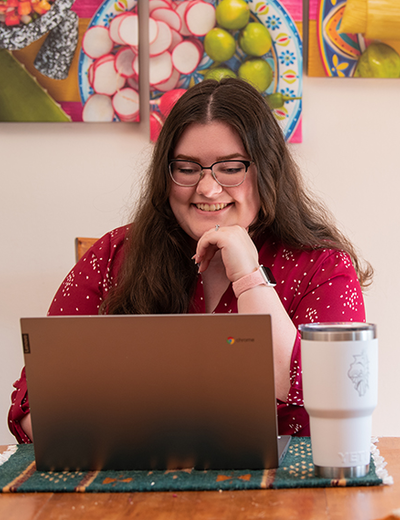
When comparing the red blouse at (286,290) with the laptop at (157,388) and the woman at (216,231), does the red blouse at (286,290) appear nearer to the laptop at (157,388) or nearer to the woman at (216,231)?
the woman at (216,231)

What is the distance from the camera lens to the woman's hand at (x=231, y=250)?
108 centimetres

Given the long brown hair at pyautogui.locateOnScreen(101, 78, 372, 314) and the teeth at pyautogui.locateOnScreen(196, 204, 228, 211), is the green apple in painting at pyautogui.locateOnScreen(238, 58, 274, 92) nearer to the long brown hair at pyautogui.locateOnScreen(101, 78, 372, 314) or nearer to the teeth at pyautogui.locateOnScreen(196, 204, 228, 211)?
the long brown hair at pyautogui.locateOnScreen(101, 78, 372, 314)

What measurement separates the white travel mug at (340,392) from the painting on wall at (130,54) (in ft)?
4.42

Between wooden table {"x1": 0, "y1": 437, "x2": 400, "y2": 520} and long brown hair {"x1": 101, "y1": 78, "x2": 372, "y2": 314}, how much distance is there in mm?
665

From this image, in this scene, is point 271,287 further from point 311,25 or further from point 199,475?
point 311,25

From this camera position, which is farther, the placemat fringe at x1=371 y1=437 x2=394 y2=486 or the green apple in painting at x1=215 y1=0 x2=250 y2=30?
the green apple in painting at x1=215 y1=0 x2=250 y2=30

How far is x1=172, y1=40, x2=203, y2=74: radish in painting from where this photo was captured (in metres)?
1.87

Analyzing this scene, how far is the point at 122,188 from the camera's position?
1940 mm

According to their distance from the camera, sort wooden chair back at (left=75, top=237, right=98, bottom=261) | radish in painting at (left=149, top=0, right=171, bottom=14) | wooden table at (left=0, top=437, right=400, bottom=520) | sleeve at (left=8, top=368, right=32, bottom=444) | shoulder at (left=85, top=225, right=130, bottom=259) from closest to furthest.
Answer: wooden table at (left=0, top=437, right=400, bottom=520) → sleeve at (left=8, top=368, right=32, bottom=444) → shoulder at (left=85, top=225, right=130, bottom=259) → wooden chair back at (left=75, top=237, right=98, bottom=261) → radish in painting at (left=149, top=0, right=171, bottom=14)

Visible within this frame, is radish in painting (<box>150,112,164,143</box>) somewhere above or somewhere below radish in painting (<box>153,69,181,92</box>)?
below

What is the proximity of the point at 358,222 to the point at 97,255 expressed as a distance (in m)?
0.94

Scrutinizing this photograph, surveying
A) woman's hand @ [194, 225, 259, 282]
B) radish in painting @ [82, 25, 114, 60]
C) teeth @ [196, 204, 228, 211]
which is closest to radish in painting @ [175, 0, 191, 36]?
radish in painting @ [82, 25, 114, 60]

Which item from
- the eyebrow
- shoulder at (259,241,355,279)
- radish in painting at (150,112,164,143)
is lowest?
shoulder at (259,241,355,279)

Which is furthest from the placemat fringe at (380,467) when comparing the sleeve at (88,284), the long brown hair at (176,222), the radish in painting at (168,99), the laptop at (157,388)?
the radish in painting at (168,99)
